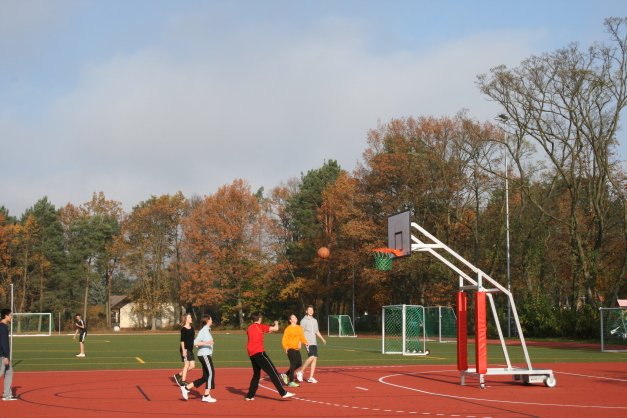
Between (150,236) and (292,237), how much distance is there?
1569 cm

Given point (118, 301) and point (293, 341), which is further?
point (118, 301)

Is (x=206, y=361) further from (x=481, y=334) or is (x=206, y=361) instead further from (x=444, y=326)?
(x=444, y=326)

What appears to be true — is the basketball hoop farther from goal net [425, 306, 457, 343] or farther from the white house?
the white house

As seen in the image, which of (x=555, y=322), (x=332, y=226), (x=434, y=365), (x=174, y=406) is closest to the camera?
(x=174, y=406)

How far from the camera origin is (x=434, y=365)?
92.6ft

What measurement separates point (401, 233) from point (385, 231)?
134 ft

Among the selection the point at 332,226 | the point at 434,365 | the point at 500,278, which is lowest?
the point at 434,365

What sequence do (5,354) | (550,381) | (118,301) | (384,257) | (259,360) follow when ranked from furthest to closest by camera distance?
(118,301)
(384,257)
(550,381)
(5,354)
(259,360)

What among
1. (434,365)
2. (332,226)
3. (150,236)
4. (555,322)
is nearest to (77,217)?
(150,236)

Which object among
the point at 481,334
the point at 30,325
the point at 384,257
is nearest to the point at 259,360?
the point at 481,334

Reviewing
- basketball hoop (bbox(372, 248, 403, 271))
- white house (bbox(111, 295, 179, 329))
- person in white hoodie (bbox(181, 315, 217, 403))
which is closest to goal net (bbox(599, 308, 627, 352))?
basketball hoop (bbox(372, 248, 403, 271))

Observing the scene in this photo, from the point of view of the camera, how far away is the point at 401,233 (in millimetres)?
22109

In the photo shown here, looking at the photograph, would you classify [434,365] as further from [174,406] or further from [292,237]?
[292,237]

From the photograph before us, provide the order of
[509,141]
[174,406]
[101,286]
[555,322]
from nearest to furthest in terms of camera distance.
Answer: [174,406] → [555,322] → [509,141] → [101,286]
